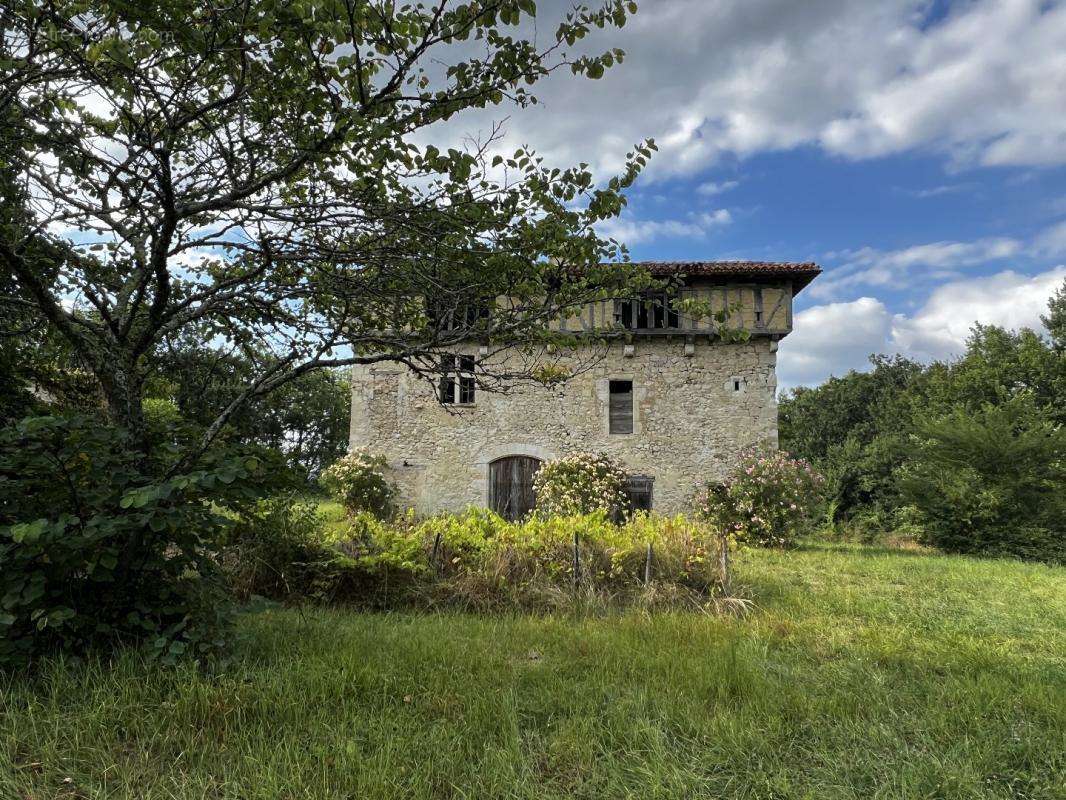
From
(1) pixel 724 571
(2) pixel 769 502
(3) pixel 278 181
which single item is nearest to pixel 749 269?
(2) pixel 769 502

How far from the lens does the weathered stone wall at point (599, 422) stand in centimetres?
1375

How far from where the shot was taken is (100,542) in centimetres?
335

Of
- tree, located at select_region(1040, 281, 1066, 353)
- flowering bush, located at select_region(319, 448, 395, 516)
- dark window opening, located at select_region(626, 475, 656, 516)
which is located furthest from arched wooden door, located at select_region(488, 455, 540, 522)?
tree, located at select_region(1040, 281, 1066, 353)

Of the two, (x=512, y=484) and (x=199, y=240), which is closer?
(x=199, y=240)

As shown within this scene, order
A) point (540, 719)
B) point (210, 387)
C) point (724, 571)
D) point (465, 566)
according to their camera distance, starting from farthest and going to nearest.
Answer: point (724, 571) → point (465, 566) → point (210, 387) → point (540, 719)

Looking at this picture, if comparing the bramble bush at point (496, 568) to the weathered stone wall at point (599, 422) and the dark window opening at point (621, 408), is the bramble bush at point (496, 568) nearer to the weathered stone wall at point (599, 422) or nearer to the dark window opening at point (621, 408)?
the weathered stone wall at point (599, 422)

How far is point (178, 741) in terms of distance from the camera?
2.73 meters

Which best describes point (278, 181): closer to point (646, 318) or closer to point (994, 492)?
point (646, 318)

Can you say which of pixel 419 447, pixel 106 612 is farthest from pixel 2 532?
pixel 419 447

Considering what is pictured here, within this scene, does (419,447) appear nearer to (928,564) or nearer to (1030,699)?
(928,564)

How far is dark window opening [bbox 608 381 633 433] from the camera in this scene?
1412 cm

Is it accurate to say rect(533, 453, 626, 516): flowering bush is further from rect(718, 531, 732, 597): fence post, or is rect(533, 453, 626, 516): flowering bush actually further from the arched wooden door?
rect(718, 531, 732, 597): fence post

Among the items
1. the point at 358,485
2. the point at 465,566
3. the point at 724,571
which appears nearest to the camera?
the point at 465,566

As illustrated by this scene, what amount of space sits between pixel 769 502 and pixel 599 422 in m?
4.17
